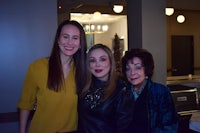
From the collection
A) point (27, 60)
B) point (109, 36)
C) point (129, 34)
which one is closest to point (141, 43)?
point (129, 34)

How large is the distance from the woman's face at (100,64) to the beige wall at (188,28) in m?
7.29

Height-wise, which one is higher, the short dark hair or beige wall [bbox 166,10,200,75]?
beige wall [bbox 166,10,200,75]

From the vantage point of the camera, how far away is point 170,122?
1727 mm

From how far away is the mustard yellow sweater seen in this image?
67.3 inches

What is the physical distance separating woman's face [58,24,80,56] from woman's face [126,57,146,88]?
1.41 ft

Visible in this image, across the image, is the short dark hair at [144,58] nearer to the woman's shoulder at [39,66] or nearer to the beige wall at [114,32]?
the woman's shoulder at [39,66]

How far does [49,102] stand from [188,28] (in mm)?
8031

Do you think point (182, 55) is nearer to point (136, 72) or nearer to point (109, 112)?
point (136, 72)

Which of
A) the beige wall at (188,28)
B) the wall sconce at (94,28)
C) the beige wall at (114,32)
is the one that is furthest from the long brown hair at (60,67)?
the wall sconce at (94,28)

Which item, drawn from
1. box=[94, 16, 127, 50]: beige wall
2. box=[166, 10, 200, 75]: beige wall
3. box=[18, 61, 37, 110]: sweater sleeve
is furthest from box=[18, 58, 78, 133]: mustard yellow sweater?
box=[94, 16, 127, 50]: beige wall

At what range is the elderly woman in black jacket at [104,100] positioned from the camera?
61.7 inches

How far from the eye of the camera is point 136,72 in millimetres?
1826

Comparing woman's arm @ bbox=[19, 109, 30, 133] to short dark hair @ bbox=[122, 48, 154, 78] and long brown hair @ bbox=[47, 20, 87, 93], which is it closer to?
long brown hair @ bbox=[47, 20, 87, 93]

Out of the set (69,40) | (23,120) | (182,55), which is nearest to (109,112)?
(69,40)
